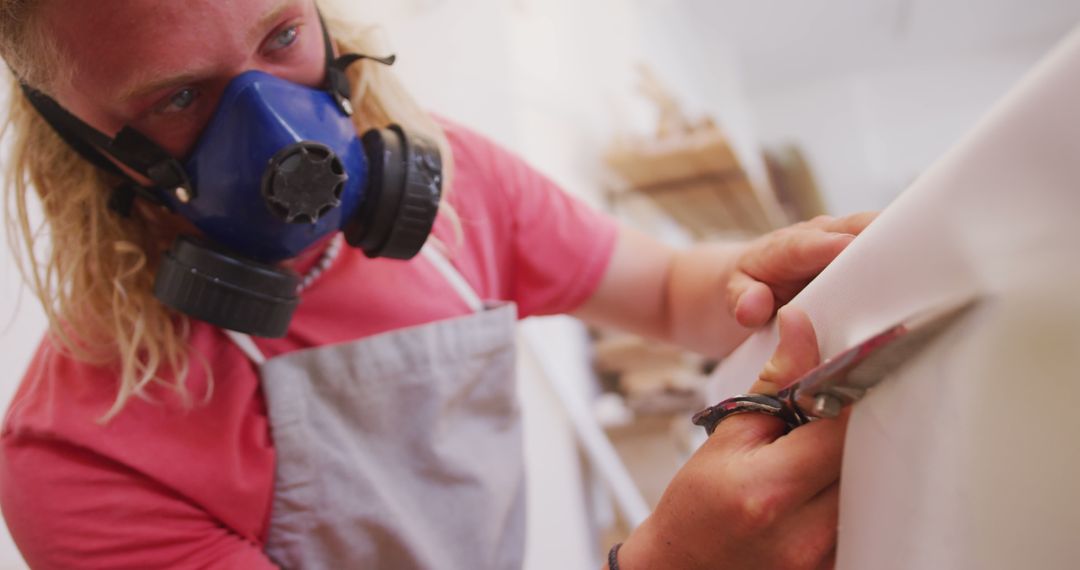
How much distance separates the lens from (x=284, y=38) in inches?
25.4

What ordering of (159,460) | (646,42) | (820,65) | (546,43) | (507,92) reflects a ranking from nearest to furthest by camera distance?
(159,460), (507,92), (546,43), (646,42), (820,65)

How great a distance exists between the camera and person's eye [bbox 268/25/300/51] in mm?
637

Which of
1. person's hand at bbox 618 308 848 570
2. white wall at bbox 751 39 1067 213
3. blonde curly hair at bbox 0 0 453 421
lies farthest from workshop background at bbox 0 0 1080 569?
white wall at bbox 751 39 1067 213

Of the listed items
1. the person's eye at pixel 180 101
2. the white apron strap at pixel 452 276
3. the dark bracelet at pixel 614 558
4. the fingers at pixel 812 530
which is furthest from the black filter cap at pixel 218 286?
the fingers at pixel 812 530

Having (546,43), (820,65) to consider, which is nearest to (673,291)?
(546,43)

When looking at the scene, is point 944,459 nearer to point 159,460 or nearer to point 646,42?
point 159,460

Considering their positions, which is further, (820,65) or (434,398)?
(820,65)

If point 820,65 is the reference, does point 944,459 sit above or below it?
above

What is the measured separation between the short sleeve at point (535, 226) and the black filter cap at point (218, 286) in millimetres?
300

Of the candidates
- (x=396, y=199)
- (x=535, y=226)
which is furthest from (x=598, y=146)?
(x=396, y=199)

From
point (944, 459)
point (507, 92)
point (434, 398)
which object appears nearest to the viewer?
point (944, 459)

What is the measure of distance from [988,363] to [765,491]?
0.13 meters

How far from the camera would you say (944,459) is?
333 millimetres

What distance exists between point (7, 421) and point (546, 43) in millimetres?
1729
